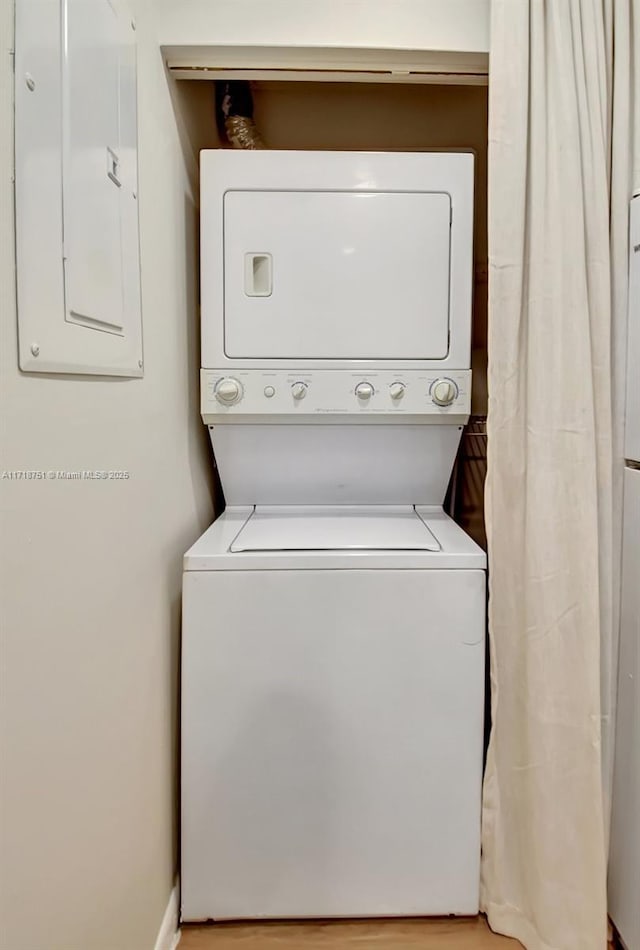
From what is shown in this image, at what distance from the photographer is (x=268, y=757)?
4.24 ft

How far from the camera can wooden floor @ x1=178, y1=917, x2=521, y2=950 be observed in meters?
1.30

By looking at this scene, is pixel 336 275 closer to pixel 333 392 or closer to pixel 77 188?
pixel 333 392

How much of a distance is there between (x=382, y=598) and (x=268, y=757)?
421 mm

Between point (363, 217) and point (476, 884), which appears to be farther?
point (363, 217)

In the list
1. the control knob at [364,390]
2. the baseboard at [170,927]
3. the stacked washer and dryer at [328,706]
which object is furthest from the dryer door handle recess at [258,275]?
the baseboard at [170,927]

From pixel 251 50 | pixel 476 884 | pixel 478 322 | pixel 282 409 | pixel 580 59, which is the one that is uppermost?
pixel 251 50

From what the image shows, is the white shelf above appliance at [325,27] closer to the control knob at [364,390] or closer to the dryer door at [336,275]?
the dryer door at [336,275]

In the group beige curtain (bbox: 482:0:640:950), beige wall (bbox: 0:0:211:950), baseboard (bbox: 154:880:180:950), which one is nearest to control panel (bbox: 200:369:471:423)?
beige wall (bbox: 0:0:211:950)

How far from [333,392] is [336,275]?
29 centimetres

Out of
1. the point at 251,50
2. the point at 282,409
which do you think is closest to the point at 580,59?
the point at 251,50

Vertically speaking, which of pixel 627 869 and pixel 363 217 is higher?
pixel 363 217

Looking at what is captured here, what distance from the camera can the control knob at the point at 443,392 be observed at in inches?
58.5

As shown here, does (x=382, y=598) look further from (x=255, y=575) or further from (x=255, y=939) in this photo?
(x=255, y=939)

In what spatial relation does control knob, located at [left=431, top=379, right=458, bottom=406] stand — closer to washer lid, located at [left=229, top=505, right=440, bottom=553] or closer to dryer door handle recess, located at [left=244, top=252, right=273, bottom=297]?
washer lid, located at [left=229, top=505, right=440, bottom=553]
